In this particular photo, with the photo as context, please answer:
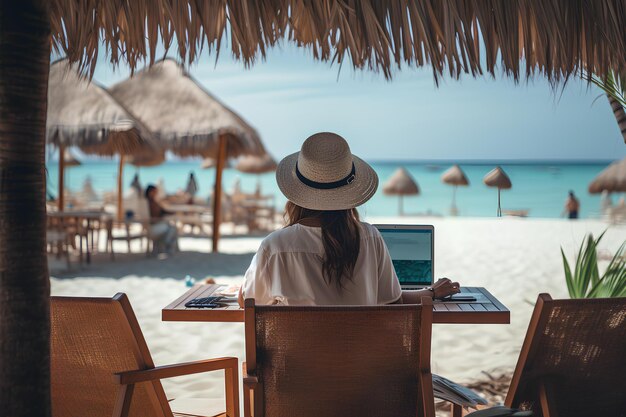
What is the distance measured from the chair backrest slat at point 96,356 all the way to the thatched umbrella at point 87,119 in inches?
316

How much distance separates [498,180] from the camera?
3.27m

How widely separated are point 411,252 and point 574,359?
112cm

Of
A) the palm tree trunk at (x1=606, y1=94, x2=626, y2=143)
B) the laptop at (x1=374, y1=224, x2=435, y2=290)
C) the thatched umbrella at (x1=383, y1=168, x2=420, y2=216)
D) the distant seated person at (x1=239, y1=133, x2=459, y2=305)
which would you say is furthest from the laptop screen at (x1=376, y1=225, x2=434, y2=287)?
the thatched umbrella at (x1=383, y1=168, x2=420, y2=216)

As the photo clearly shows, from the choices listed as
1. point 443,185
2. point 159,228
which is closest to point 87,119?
point 159,228

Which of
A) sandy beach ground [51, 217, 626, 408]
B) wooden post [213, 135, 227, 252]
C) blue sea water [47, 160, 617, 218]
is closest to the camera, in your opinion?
sandy beach ground [51, 217, 626, 408]

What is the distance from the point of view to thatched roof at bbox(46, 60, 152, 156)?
32.8ft

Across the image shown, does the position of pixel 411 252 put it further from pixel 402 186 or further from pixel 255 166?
pixel 402 186

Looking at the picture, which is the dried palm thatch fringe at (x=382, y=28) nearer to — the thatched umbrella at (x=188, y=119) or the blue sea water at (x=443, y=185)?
the thatched umbrella at (x=188, y=119)

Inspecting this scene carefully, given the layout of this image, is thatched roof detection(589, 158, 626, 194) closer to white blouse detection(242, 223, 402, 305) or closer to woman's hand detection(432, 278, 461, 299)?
woman's hand detection(432, 278, 461, 299)

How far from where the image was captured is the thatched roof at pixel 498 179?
3.21m

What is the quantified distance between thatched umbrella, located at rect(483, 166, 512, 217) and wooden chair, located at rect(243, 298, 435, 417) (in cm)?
146

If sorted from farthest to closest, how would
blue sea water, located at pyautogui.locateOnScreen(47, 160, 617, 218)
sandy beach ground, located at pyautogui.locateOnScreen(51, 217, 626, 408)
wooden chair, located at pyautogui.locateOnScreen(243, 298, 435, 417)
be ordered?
blue sea water, located at pyautogui.locateOnScreen(47, 160, 617, 218) < sandy beach ground, located at pyautogui.locateOnScreen(51, 217, 626, 408) < wooden chair, located at pyautogui.locateOnScreen(243, 298, 435, 417)

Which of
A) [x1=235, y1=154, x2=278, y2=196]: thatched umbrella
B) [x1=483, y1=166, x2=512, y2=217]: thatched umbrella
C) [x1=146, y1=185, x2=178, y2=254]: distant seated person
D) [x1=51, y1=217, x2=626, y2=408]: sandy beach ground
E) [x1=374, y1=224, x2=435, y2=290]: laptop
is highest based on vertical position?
[x1=235, y1=154, x2=278, y2=196]: thatched umbrella

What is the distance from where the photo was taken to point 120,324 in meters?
1.99
